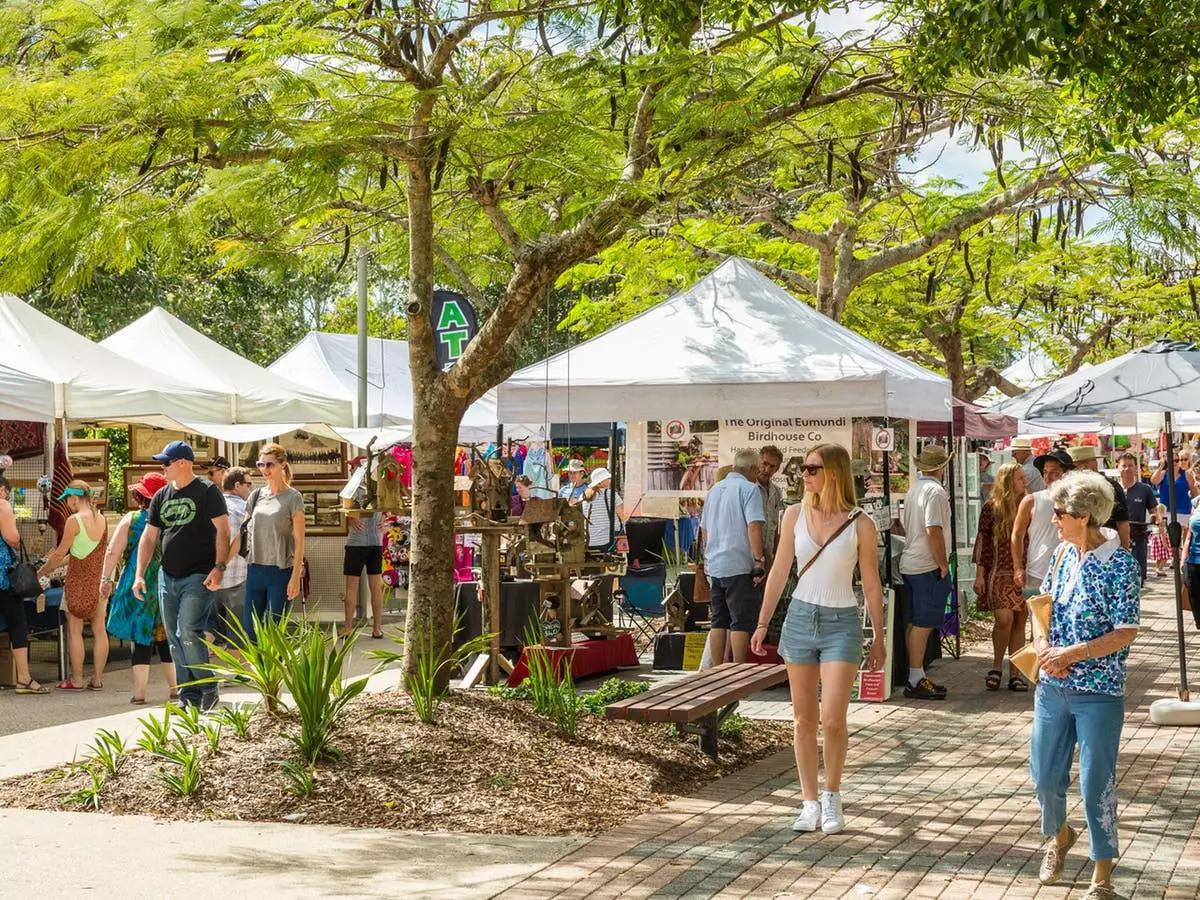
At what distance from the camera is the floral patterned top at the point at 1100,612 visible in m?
5.73

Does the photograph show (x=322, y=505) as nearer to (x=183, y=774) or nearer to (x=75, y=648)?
(x=75, y=648)

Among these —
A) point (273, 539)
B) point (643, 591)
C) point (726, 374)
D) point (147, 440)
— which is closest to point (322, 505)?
point (147, 440)

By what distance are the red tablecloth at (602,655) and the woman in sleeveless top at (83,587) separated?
12.6ft

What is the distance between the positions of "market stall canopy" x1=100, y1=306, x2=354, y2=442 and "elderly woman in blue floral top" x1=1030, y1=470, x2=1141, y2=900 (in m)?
13.7

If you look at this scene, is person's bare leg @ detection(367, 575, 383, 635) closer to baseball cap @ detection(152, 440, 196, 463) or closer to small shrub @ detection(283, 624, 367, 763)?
baseball cap @ detection(152, 440, 196, 463)

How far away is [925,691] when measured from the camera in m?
11.5

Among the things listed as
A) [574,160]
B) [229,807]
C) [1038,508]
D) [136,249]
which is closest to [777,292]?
[1038,508]

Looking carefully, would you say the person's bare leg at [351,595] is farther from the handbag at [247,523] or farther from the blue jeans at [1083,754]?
the blue jeans at [1083,754]

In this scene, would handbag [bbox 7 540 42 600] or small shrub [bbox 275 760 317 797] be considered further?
handbag [bbox 7 540 42 600]

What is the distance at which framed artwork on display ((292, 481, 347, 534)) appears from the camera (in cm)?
1778

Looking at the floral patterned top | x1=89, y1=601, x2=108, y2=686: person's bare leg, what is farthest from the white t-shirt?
x1=89, y1=601, x2=108, y2=686: person's bare leg

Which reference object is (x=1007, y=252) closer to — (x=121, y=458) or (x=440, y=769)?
(x=440, y=769)

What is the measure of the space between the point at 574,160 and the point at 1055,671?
14.6 ft

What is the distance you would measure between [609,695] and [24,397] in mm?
6376
